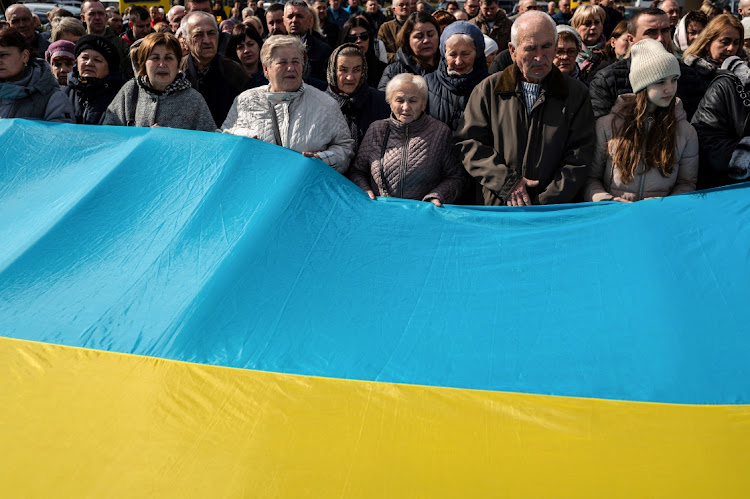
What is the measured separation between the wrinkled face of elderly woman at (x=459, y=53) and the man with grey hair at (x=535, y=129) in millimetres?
540

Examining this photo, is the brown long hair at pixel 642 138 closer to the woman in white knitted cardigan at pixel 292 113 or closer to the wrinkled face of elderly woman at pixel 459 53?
the wrinkled face of elderly woman at pixel 459 53

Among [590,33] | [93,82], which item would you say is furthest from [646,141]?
[93,82]

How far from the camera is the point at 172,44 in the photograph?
429cm

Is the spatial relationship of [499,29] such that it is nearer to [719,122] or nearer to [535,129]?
[719,122]

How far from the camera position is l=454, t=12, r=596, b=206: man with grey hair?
3.58 metres

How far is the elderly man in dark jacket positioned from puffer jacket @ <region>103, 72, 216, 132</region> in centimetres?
227

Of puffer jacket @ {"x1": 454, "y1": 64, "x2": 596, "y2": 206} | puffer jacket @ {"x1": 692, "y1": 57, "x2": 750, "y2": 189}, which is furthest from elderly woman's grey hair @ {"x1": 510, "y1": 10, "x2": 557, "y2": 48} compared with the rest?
puffer jacket @ {"x1": 692, "y1": 57, "x2": 750, "y2": 189}

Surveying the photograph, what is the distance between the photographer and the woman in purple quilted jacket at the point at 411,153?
12.6 ft

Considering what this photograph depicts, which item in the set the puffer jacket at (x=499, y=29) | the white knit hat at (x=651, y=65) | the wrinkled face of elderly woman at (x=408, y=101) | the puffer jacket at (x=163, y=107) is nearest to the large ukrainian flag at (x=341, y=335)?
the puffer jacket at (x=163, y=107)

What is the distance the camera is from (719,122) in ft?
12.6

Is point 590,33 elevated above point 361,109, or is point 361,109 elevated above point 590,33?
point 590,33

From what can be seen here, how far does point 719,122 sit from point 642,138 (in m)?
0.59

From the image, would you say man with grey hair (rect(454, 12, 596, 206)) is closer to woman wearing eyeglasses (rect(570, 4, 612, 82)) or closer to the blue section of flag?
the blue section of flag

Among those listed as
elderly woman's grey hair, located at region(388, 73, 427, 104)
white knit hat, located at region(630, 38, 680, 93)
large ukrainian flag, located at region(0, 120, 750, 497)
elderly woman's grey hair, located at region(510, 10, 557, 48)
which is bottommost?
large ukrainian flag, located at region(0, 120, 750, 497)
